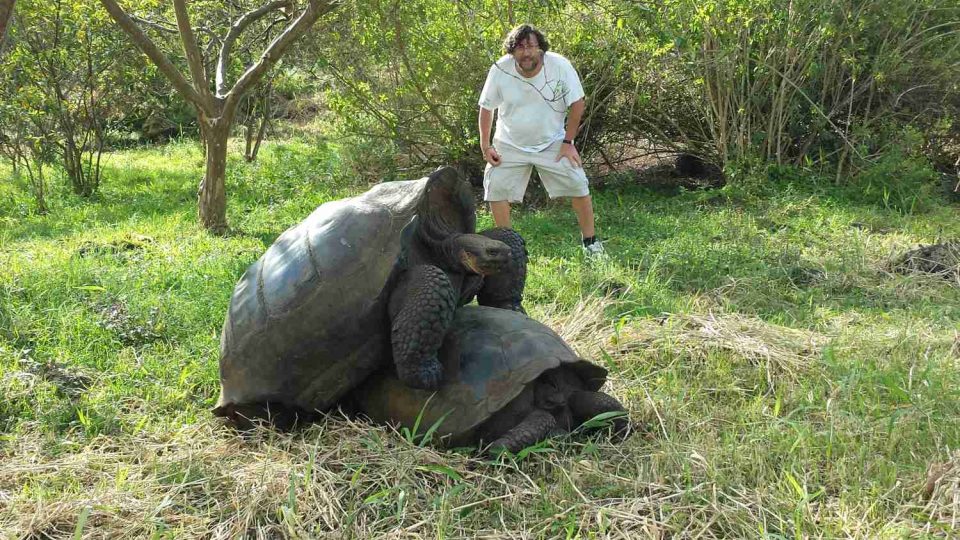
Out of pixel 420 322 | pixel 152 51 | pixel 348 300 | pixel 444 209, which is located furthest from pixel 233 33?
pixel 420 322

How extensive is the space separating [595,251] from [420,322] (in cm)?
321

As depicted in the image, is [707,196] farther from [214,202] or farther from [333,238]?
[333,238]

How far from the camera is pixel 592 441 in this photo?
9.55 feet

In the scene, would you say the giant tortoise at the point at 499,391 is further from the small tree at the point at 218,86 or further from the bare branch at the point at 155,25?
the bare branch at the point at 155,25

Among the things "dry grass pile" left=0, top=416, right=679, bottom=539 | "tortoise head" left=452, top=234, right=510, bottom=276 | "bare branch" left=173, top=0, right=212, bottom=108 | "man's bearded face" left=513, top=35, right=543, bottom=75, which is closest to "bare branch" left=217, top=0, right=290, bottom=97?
"bare branch" left=173, top=0, right=212, bottom=108

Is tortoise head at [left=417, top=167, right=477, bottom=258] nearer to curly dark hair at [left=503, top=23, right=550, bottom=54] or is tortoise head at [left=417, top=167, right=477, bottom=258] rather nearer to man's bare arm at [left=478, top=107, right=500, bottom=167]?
curly dark hair at [left=503, top=23, right=550, bottom=54]

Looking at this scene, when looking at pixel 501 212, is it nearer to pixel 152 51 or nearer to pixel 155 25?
pixel 152 51

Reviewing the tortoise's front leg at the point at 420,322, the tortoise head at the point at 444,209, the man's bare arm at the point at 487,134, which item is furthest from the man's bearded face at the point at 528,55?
the tortoise's front leg at the point at 420,322

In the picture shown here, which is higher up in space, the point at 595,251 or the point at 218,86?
the point at 218,86

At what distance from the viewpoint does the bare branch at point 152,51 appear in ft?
18.8

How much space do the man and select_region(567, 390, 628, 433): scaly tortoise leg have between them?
8.71ft

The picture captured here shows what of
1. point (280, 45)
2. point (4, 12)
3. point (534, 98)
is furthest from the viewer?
point (280, 45)

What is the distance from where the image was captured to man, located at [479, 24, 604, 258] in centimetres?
559

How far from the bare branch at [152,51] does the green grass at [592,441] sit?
1.40m
